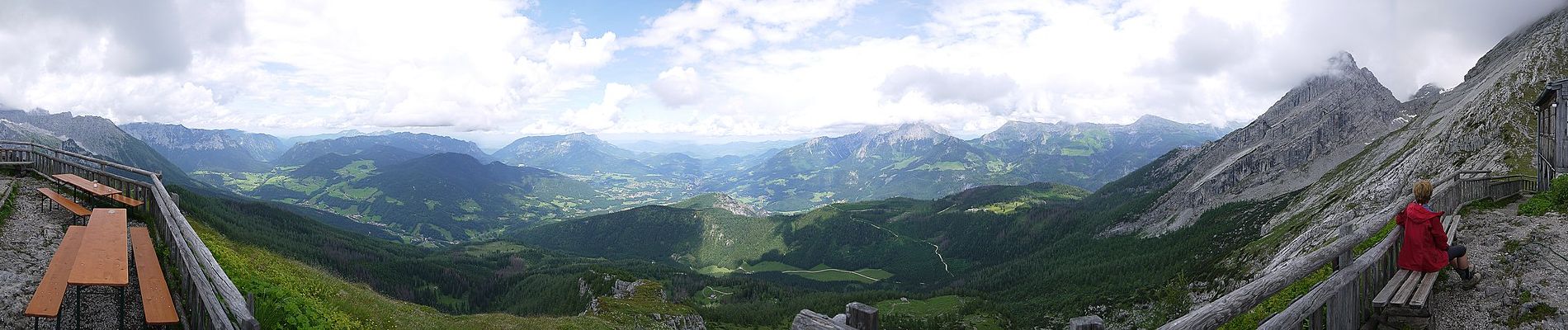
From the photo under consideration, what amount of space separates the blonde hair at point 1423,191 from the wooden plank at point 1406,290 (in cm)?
184

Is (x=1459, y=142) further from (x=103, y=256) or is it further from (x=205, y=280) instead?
(x=103, y=256)

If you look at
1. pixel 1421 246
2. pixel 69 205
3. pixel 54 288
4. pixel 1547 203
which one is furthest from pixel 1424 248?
pixel 69 205

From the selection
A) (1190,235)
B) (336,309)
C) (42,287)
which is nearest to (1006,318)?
(1190,235)

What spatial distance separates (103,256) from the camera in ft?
34.1

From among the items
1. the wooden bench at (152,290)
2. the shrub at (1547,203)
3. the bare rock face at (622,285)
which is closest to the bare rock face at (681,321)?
the bare rock face at (622,285)

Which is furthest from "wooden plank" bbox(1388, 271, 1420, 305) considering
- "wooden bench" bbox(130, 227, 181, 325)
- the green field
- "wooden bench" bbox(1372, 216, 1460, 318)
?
the green field

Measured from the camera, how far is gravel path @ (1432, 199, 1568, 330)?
30.3ft

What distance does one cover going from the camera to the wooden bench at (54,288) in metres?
8.36

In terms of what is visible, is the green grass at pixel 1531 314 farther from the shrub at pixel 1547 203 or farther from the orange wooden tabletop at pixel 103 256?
the orange wooden tabletop at pixel 103 256

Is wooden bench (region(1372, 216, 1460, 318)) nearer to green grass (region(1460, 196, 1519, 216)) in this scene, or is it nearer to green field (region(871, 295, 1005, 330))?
green grass (region(1460, 196, 1519, 216))

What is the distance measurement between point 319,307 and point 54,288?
13.2 meters

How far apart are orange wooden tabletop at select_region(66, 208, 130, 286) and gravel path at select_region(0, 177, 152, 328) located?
116 cm

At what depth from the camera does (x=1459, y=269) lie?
990 centimetres

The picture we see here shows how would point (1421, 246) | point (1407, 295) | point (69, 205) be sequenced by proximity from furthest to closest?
point (69, 205) → point (1421, 246) → point (1407, 295)
